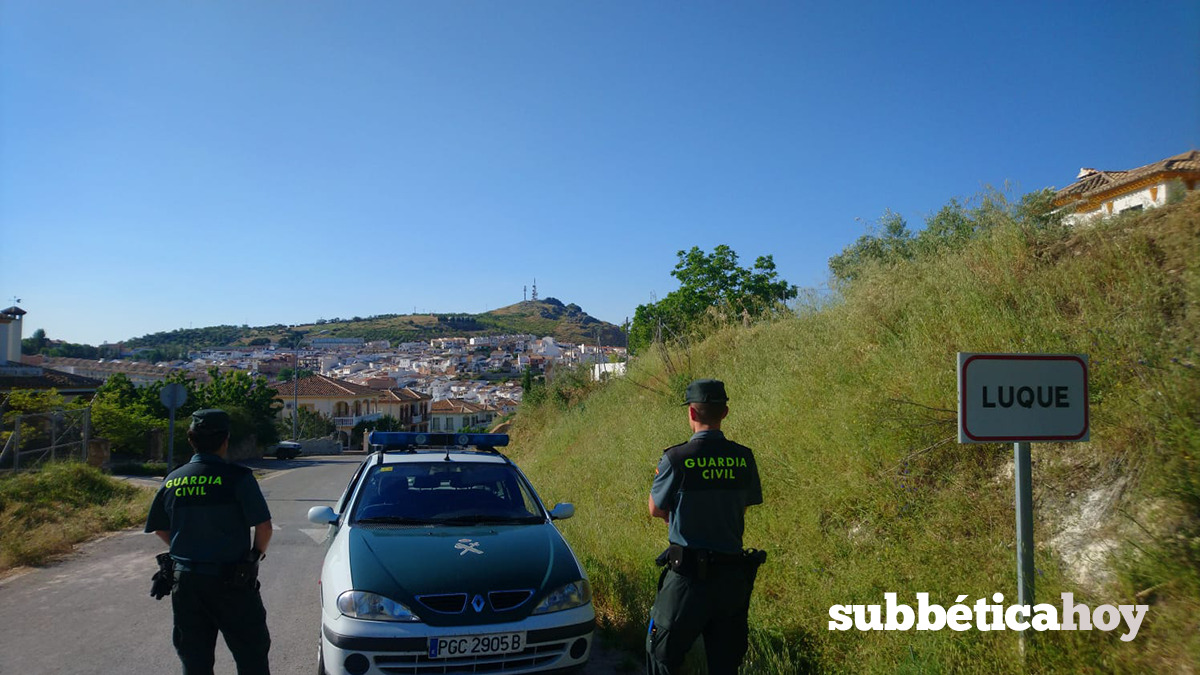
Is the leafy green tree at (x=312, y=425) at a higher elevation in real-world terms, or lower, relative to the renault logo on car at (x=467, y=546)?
lower

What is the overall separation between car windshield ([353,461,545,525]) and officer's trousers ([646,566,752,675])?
6.55 ft

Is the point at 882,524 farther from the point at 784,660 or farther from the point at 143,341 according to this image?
the point at 143,341

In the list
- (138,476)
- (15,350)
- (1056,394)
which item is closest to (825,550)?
(1056,394)

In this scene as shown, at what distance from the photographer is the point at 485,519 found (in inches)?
208

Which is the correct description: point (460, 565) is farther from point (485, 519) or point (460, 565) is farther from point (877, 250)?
point (877, 250)

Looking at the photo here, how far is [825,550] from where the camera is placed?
15.4 feet

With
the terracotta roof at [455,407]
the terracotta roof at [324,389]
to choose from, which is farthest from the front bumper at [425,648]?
the terracotta roof at [455,407]

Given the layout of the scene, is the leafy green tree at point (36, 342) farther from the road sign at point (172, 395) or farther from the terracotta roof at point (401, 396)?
the road sign at point (172, 395)

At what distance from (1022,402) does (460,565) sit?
10.9 ft

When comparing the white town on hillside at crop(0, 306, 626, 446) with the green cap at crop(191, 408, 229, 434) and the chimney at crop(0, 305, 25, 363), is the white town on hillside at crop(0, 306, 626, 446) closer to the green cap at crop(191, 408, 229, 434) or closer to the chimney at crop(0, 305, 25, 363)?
the chimney at crop(0, 305, 25, 363)

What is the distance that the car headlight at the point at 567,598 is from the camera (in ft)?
Answer: 14.0

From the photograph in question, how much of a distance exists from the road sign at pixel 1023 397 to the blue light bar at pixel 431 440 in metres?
3.86

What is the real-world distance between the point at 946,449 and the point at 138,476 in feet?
83.3

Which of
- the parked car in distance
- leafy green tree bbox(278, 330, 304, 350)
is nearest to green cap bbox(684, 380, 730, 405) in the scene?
→ the parked car in distance
